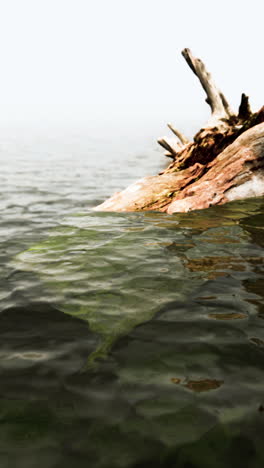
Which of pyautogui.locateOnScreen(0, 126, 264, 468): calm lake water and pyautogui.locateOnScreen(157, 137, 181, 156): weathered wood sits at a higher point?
pyautogui.locateOnScreen(157, 137, 181, 156): weathered wood

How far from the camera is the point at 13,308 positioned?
177 inches

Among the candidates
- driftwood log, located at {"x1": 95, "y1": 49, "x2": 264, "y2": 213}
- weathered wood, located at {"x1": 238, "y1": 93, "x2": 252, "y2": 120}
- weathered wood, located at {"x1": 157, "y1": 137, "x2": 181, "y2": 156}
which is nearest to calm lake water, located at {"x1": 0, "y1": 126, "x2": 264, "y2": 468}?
driftwood log, located at {"x1": 95, "y1": 49, "x2": 264, "y2": 213}

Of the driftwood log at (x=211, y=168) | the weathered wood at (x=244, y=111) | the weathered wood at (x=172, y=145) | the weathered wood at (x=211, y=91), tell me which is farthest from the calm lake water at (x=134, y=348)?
the weathered wood at (x=172, y=145)

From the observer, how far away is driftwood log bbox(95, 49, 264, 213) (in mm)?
9547

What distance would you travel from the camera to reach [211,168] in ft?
33.3

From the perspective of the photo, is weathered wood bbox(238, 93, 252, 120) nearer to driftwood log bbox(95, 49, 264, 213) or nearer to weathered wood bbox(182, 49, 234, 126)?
driftwood log bbox(95, 49, 264, 213)

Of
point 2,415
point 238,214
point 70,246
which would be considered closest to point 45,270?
point 70,246

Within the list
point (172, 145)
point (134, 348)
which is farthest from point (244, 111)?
point (134, 348)

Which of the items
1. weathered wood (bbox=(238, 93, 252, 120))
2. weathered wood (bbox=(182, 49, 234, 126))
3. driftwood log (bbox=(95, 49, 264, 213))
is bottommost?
driftwood log (bbox=(95, 49, 264, 213))

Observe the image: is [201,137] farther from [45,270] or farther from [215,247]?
[45,270]

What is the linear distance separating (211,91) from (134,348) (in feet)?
32.3

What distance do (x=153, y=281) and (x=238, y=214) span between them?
13.6ft

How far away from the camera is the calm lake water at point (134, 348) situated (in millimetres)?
2494

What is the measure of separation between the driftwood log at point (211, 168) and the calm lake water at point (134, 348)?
2110 millimetres
